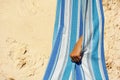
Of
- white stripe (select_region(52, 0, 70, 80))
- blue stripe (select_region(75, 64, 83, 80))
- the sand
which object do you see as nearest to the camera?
blue stripe (select_region(75, 64, 83, 80))

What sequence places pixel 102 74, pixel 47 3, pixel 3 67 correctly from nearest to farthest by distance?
pixel 102 74
pixel 3 67
pixel 47 3

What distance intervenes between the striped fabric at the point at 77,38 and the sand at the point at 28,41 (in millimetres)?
1483

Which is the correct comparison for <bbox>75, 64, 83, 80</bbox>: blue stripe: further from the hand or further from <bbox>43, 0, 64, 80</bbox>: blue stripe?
<bbox>43, 0, 64, 80</bbox>: blue stripe

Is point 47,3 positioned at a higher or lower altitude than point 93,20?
higher

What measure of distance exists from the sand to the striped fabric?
148cm

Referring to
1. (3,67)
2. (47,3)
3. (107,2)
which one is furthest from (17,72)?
(107,2)

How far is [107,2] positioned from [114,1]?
0.10 meters

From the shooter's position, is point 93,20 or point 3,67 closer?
point 93,20

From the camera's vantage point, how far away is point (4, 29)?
13.6 feet

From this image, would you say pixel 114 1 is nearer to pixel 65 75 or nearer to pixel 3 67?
pixel 3 67

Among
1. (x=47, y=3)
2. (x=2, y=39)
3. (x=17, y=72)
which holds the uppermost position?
(x=47, y=3)

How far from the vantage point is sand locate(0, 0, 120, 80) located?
4.05 m

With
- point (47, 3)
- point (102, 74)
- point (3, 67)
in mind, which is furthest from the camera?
point (47, 3)

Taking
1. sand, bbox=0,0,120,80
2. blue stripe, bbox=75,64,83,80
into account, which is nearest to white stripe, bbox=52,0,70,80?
blue stripe, bbox=75,64,83,80
